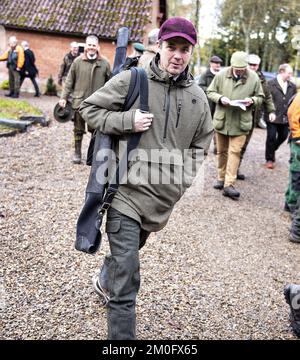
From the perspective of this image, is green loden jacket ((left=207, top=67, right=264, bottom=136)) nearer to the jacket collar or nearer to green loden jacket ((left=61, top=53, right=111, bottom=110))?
the jacket collar

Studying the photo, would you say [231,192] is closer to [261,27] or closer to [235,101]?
[235,101]

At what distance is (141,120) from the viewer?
2986 mm

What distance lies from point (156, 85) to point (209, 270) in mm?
2499

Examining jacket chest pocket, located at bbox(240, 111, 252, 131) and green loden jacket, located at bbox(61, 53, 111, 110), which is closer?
jacket chest pocket, located at bbox(240, 111, 252, 131)

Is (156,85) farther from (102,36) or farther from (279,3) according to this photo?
(279,3)

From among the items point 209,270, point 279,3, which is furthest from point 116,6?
point 209,270

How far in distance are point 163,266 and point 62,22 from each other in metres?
19.2

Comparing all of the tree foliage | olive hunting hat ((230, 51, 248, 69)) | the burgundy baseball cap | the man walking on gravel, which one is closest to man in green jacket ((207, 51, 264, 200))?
olive hunting hat ((230, 51, 248, 69))

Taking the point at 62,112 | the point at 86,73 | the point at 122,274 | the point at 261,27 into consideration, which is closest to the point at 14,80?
the point at 62,112

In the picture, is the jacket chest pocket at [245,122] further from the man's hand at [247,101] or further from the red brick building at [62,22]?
the red brick building at [62,22]

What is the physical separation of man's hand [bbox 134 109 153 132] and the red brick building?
18.7 m

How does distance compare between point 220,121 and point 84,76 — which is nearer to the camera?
point 220,121

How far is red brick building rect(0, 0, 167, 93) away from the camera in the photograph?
21297 mm
